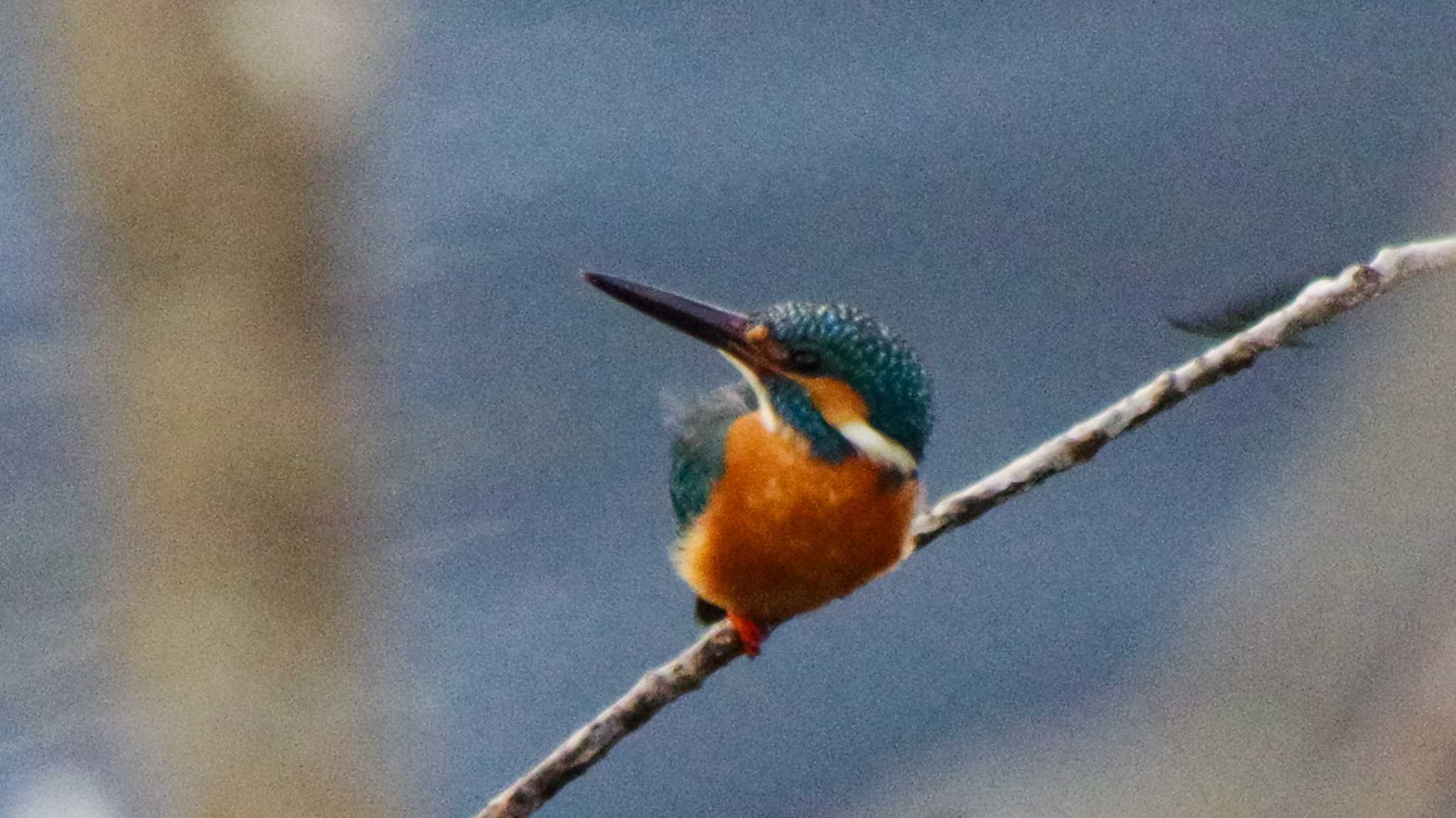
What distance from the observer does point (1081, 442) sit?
2.16 ft

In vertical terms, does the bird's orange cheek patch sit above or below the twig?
above

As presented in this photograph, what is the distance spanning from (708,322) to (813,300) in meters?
0.64

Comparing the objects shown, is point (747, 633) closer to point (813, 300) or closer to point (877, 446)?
point (877, 446)

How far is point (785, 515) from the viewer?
2.51 feet

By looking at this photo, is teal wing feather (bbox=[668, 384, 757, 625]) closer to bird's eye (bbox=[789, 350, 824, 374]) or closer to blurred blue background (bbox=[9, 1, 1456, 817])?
bird's eye (bbox=[789, 350, 824, 374])

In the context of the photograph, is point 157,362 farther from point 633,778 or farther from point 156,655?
point 633,778

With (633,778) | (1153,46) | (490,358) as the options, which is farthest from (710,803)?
(1153,46)

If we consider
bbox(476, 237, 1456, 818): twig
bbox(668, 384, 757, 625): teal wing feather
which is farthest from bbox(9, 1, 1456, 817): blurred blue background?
bbox(476, 237, 1456, 818): twig

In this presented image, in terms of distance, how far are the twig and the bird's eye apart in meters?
0.09

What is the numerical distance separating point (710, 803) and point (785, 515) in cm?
86

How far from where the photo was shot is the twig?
58 centimetres

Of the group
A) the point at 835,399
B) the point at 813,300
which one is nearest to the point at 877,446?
the point at 835,399

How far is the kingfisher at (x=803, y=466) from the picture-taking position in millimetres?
720

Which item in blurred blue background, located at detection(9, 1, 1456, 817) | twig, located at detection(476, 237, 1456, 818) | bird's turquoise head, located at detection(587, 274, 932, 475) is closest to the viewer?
twig, located at detection(476, 237, 1456, 818)
